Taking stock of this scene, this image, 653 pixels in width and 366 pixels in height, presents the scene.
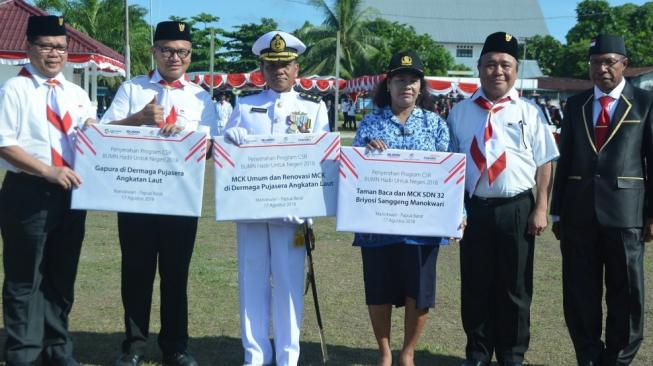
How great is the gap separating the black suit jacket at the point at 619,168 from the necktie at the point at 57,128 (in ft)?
11.0

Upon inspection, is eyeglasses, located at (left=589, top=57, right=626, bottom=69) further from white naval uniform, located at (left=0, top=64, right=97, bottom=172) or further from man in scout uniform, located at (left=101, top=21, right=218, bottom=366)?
white naval uniform, located at (left=0, top=64, right=97, bottom=172)

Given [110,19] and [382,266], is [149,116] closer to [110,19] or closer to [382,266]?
[382,266]

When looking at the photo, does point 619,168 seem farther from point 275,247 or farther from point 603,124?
point 275,247

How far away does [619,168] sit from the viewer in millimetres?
5062

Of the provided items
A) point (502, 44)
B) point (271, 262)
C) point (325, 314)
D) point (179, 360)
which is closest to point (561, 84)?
point (325, 314)

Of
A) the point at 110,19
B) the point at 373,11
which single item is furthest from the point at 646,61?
the point at 110,19

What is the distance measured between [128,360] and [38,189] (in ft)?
4.31

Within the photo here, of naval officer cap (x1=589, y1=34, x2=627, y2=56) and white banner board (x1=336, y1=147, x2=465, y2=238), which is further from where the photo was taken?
naval officer cap (x1=589, y1=34, x2=627, y2=56)

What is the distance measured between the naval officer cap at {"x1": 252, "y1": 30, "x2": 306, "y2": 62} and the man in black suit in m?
1.93

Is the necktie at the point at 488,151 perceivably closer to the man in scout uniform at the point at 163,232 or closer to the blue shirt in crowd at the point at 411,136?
the blue shirt in crowd at the point at 411,136

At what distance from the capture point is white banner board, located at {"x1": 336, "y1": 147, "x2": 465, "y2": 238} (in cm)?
488

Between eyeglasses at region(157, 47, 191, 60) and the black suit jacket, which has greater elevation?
eyeglasses at region(157, 47, 191, 60)

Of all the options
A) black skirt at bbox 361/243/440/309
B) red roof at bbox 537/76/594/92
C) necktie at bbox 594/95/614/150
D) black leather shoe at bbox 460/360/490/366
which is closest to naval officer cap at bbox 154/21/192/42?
black skirt at bbox 361/243/440/309

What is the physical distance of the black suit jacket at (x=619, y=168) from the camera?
199 inches
